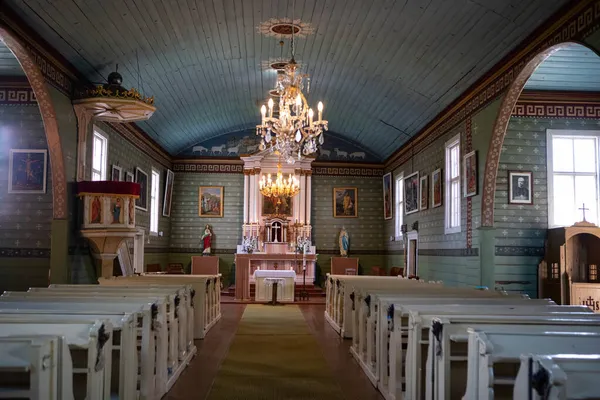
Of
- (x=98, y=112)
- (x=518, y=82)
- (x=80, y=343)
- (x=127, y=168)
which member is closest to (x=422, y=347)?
(x=80, y=343)

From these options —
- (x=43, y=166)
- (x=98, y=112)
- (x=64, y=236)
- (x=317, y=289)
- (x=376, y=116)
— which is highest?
(x=376, y=116)

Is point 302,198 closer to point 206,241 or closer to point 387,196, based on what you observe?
point 387,196

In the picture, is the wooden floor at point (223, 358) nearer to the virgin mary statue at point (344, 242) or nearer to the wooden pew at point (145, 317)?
the wooden pew at point (145, 317)

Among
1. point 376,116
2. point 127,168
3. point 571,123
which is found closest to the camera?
point 571,123

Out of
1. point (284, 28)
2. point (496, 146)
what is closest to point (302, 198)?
point (284, 28)

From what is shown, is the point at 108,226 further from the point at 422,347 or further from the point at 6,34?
the point at 422,347

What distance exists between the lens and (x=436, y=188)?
561 inches

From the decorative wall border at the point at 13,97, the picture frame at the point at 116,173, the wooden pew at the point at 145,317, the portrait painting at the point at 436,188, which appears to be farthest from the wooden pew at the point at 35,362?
the portrait painting at the point at 436,188

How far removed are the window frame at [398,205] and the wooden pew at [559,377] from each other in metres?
15.3

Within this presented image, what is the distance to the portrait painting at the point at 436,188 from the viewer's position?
13.9 meters

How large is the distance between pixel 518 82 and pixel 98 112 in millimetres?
7392

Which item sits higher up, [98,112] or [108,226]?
[98,112]

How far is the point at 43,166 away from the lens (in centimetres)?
1081

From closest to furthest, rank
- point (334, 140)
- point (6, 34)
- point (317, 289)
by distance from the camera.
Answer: point (6, 34), point (317, 289), point (334, 140)
